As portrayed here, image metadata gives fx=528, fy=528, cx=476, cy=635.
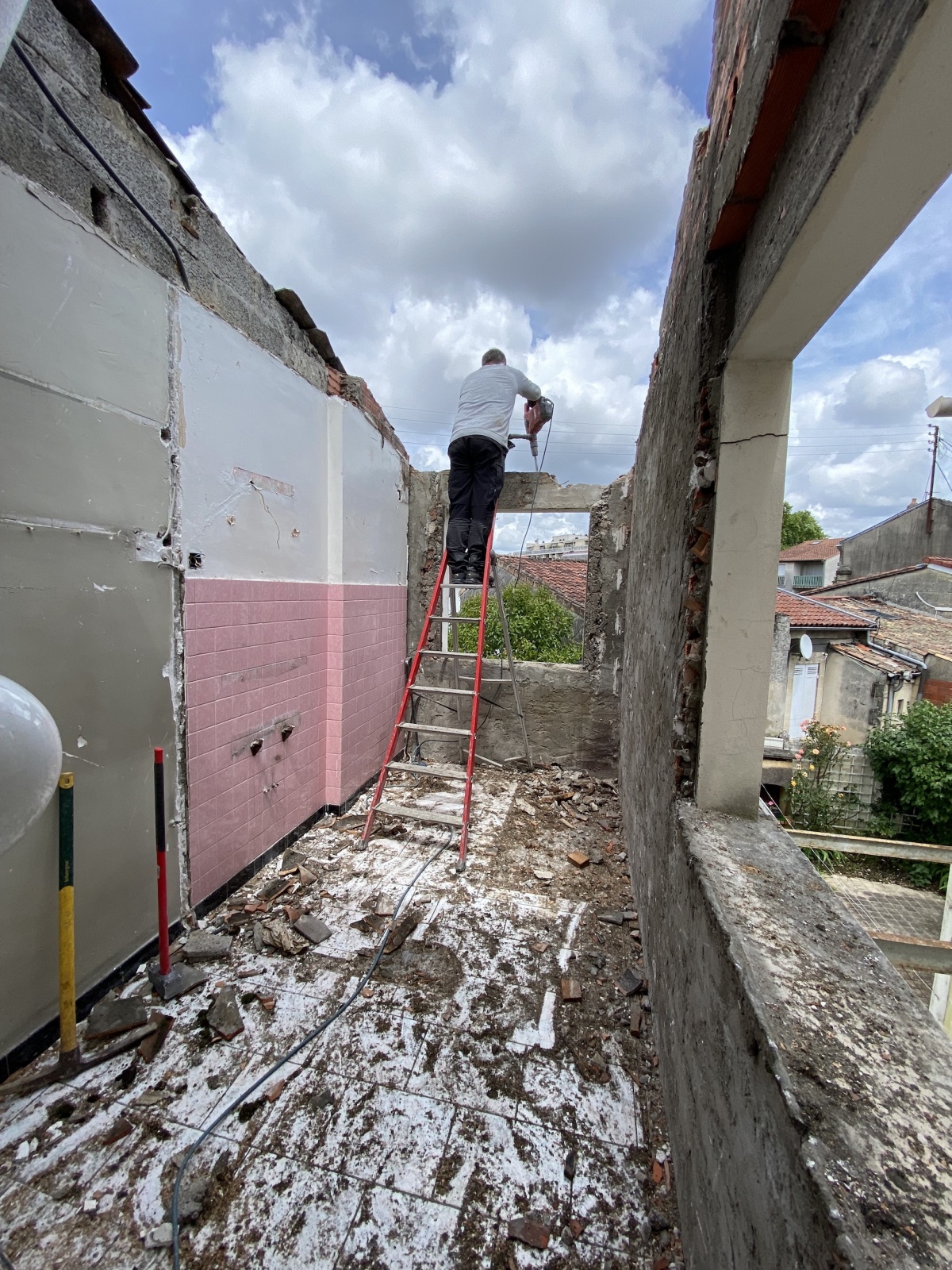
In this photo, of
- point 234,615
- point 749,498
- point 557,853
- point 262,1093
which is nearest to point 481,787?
point 557,853

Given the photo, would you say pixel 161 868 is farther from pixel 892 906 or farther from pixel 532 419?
pixel 892 906

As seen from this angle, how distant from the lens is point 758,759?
150cm

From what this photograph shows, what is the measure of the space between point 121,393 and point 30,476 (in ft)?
1.62

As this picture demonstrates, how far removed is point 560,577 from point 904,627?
750 centimetres

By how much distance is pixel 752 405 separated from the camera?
1422 millimetres

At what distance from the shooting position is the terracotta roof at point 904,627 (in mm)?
10125

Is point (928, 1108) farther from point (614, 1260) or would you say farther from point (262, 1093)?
point (262, 1093)

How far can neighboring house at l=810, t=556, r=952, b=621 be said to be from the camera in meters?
13.7

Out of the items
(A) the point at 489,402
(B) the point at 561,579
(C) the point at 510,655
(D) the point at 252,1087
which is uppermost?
(A) the point at 489,402

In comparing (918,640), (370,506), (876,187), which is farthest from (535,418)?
(918,640)

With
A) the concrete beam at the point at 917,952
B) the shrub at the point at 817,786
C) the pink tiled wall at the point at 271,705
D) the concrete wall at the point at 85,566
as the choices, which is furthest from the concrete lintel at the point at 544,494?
the shrub at the point at 817,786

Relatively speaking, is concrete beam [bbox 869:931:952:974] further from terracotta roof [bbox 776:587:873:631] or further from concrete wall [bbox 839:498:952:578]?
concrete wall [bbox 839:498:952:578]

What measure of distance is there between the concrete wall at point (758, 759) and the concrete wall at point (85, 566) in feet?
6.50

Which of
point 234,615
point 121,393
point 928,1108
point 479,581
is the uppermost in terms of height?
point 121,393
